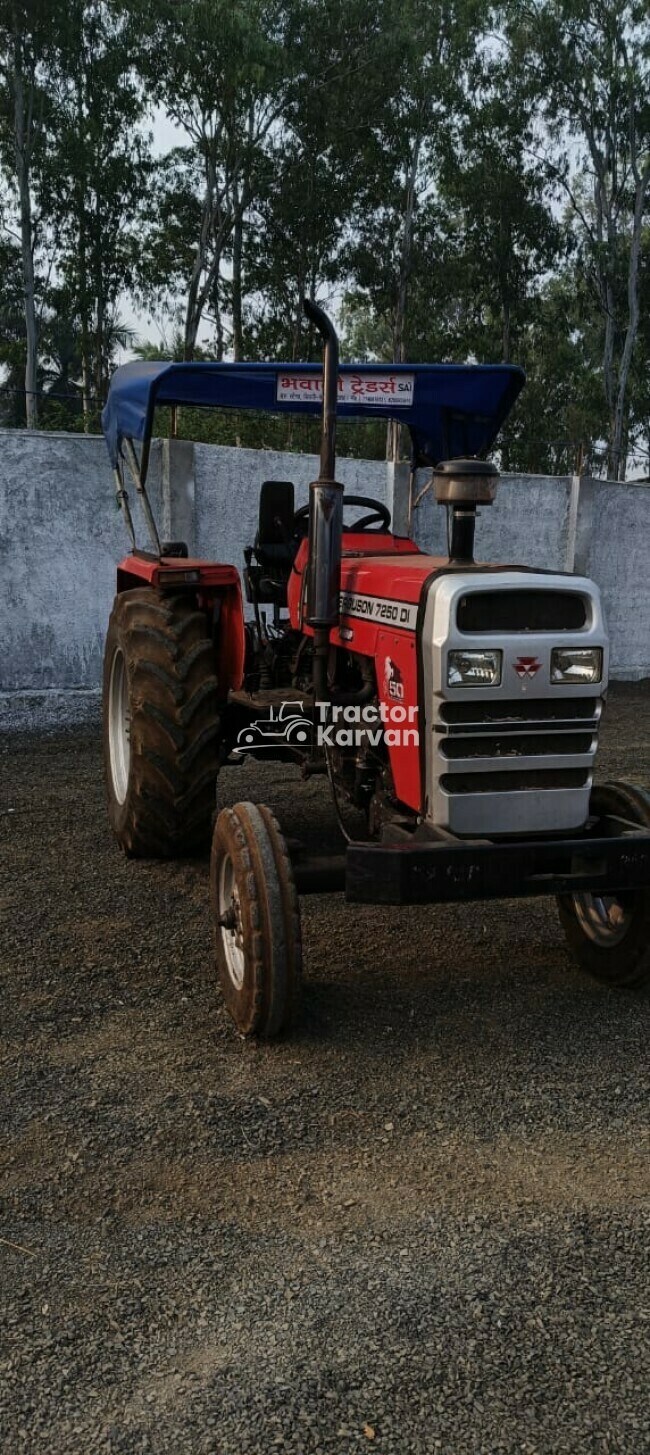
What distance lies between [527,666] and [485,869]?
0.64 m

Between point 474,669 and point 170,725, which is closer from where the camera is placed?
point 474,669

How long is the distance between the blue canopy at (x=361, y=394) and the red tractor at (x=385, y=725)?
2cm

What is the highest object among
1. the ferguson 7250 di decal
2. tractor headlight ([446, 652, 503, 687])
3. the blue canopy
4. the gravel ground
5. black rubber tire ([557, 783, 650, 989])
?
the blue canopy

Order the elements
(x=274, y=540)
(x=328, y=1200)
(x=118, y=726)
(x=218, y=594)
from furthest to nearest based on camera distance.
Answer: (x=118, y=726), (x=274, y=540), (x=218, y=594), (x=328, y=1200)

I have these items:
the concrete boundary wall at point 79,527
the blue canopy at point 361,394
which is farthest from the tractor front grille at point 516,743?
the concrete boundary wall at point 79,527

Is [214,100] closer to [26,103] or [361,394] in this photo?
[26,103]

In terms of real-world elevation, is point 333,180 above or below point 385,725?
above

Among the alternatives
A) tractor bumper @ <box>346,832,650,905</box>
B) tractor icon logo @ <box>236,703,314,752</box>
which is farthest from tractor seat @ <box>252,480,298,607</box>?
tractor bumper @ <box>346,832,650,905</box>

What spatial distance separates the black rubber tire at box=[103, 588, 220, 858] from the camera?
4711mm

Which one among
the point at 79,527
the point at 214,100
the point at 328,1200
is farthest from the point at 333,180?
the point at 328,1200

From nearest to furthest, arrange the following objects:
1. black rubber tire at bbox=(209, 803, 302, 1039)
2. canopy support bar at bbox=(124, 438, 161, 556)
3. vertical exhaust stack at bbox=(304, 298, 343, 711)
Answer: black rubber tire at bbox=(209, 803, 302, 1039), vertical exhaust stack at bbox=(304, 298, 343, 711), canopy support bar at bbox=(124, 438, 161, 556)

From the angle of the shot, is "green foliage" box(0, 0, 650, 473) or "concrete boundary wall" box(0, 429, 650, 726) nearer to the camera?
"concrete boundary wall" box(0, 429, 650, 726)

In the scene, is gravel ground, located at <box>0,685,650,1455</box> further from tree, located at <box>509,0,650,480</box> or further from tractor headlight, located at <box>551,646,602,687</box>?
tree, located at <box>509,0,650,480</box>

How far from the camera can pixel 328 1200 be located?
2.73m
